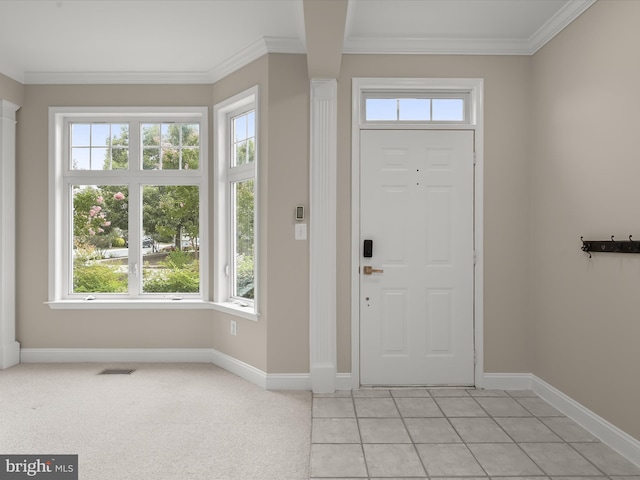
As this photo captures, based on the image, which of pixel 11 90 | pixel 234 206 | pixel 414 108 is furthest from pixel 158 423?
pixel 11 90

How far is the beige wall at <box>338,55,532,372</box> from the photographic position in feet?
10.6

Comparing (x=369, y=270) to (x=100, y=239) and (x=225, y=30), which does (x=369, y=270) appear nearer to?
(x=225, y=30)

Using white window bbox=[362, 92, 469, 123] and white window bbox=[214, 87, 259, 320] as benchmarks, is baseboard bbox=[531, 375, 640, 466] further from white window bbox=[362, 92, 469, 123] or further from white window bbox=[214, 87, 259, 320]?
white window bbox=[214, 87, 259, 320]

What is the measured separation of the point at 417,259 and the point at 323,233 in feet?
2.59

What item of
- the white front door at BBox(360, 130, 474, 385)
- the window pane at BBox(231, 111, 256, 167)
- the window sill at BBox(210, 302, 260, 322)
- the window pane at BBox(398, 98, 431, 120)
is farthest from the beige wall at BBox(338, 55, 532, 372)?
the window pane at BBox(231, 111, 256, 167)

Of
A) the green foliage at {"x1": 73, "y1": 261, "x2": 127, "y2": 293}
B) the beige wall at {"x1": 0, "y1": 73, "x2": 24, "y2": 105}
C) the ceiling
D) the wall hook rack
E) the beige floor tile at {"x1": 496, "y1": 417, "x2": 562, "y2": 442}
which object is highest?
the ceiling

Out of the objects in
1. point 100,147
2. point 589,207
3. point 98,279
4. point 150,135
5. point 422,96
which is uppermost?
point 422,96

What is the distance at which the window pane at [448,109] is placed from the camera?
333 cm

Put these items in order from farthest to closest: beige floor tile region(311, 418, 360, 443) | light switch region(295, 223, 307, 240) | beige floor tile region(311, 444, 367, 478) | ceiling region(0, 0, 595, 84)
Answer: light switch region(295, 223, 307, 240), ceiling region(0, 0, 595, 84), beige floor tile region(311, 418, 360, 443), beige floor tile region(311, 444, 367, 478)

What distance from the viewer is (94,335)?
12.9 feet

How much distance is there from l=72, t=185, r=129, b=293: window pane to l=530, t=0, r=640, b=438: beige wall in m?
3.77

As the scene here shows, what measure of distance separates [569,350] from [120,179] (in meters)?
4.11

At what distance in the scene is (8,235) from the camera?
3801mm

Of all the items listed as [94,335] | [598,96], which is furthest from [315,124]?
[94,335]
